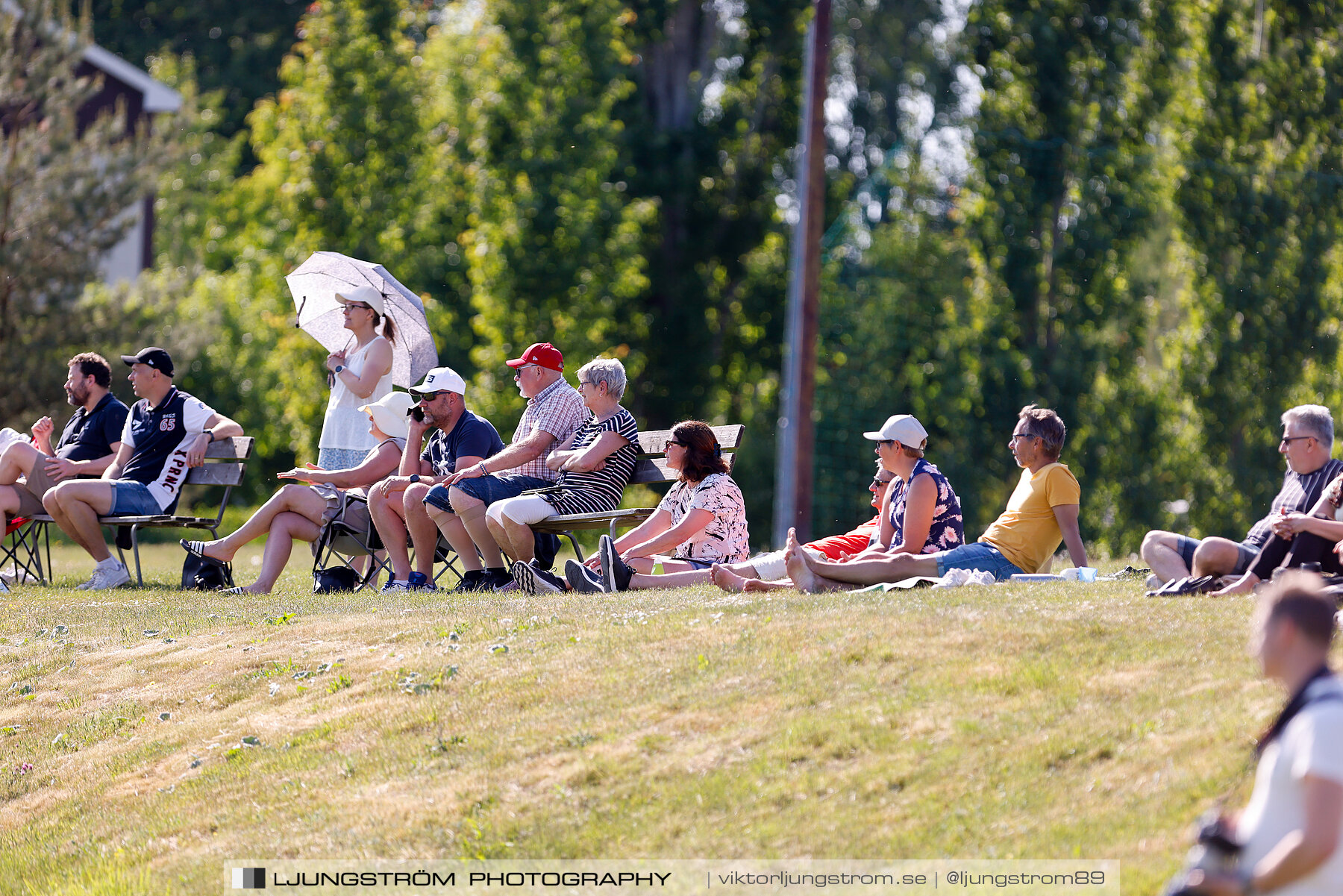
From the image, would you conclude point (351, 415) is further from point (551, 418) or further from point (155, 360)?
point (551, 418)

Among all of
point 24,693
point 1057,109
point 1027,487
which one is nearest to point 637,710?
point 1027,487

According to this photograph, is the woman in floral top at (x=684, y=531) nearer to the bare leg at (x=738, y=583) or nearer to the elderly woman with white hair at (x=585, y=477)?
the elderly woman with white hair at (x=585, y=477)

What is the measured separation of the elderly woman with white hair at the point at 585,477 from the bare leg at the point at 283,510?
134 cm

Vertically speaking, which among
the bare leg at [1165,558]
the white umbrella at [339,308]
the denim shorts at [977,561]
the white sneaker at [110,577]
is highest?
the white umbrella at [339,308]

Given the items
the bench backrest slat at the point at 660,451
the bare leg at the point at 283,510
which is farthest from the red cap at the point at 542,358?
the bare leg at the point at 283,510

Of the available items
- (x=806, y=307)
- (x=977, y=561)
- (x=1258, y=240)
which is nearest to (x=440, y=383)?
(x=977, y=561)

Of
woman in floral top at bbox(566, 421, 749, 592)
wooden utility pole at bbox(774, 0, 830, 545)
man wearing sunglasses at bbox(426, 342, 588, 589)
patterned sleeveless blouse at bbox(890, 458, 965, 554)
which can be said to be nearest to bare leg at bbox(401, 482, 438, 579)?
man wearing sunglasses at bbox(426, 342, 588, 589)

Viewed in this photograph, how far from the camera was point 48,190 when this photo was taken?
70.0 ft

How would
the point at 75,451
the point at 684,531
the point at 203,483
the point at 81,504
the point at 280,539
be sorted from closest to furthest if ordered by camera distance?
the point at 684,531 → the point at 280,539 → the point at 81,504 → the point at 203,483 → the point at 75,451

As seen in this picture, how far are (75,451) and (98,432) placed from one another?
219 mm

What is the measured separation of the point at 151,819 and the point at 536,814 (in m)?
1.88

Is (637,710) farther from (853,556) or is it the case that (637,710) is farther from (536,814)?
(853,556)

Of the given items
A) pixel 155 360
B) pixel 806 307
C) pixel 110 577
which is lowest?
pixel 110 577

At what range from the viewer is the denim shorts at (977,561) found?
8266mm
